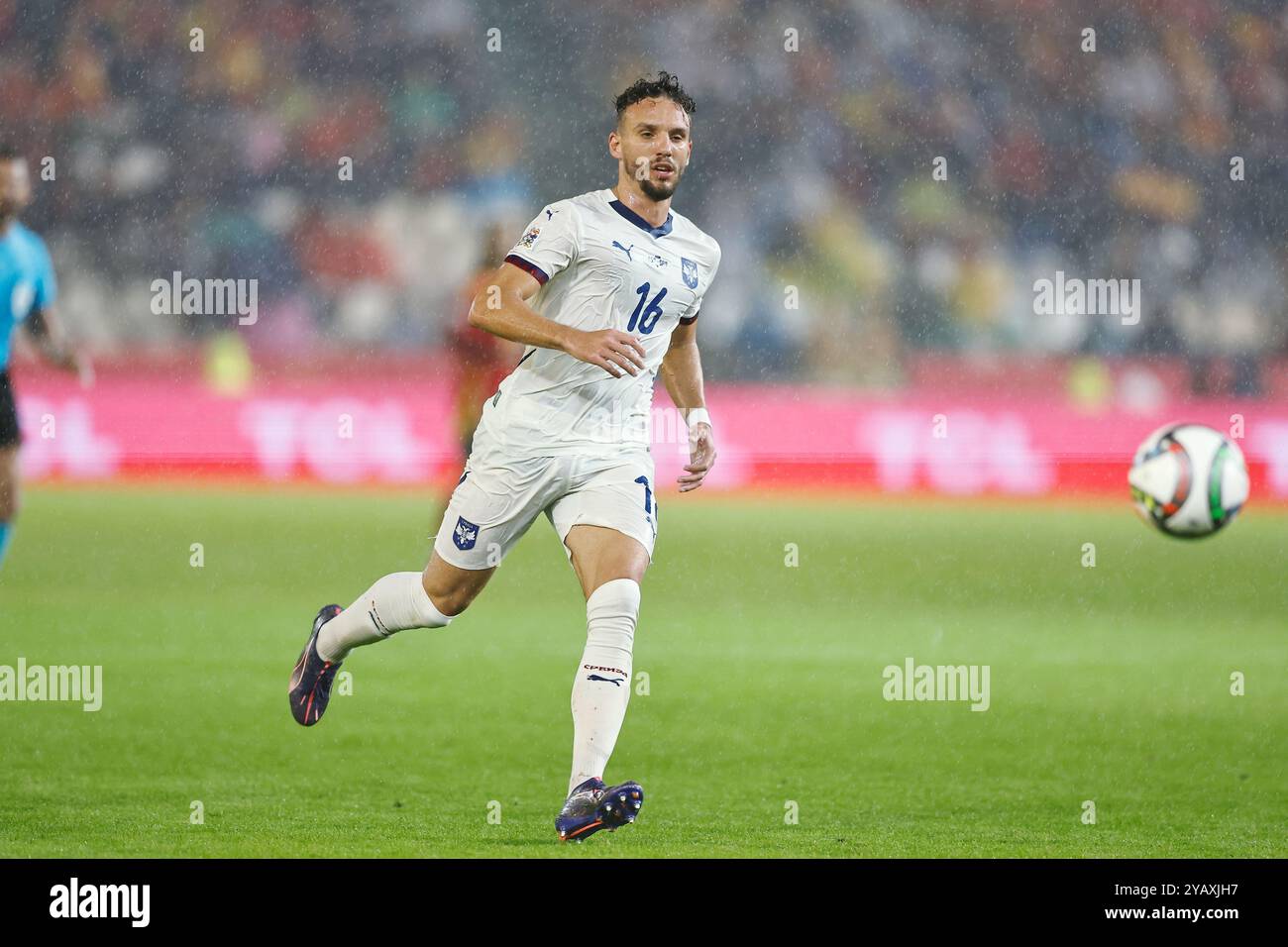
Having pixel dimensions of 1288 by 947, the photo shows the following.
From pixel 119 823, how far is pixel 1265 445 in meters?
12.1

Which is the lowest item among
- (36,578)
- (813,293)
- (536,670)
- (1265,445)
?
(536,670)

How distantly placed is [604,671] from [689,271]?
119 cm

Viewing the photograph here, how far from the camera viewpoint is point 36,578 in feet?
31.6

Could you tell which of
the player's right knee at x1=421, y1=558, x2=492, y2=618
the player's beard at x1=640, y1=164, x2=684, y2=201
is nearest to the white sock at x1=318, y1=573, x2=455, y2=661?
the player's right knee at x1=421, y1=558, x2=492, y2=618

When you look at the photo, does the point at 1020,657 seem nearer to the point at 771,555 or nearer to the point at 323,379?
the point at 771,555

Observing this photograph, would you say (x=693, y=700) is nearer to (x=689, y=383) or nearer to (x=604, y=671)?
(x=689, y=383)

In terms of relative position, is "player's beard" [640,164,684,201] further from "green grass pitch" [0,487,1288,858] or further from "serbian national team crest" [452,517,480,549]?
"green grass pitch" [0,487,1288,858]

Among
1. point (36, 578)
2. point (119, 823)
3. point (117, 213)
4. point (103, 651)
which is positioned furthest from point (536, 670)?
point (117, 213)

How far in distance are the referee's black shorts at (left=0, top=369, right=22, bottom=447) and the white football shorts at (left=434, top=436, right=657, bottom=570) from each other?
2.73 metres

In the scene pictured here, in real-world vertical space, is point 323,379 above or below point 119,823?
above

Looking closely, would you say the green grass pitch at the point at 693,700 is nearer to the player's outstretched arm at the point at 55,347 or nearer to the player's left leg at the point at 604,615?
the player's left leg at the point at 604,615

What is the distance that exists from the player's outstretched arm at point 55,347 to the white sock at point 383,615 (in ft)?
5.95

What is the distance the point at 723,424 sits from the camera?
47.4 feet

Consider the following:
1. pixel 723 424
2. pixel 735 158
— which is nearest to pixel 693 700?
pixel 723 424
